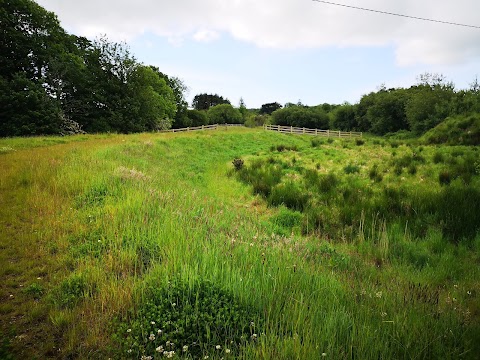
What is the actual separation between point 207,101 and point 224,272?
416 feet

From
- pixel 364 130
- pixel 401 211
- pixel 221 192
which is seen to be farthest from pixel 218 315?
pixel 364 130

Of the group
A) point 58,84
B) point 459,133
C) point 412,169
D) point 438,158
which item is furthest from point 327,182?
point 58,84

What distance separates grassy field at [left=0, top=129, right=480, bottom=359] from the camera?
284cm

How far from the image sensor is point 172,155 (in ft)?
59.0

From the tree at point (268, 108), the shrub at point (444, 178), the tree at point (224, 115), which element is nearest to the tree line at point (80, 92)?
the shrub at point (444, 178)

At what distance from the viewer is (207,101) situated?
4904 inches

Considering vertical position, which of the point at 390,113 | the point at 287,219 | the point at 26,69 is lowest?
the point at 287,219

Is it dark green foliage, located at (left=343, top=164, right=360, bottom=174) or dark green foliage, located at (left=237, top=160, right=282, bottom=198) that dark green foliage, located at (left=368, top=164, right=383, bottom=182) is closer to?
dark green foliage, located at (left=343, top=164, right=360, bottom=174)

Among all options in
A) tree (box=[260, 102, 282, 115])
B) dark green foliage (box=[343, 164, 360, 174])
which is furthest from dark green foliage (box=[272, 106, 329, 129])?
dark green foliage (box=[343, 164, 360, 174])

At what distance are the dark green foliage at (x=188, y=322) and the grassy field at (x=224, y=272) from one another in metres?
0.02

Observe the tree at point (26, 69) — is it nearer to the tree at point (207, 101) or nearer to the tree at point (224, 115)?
the tree at point (224, 115)

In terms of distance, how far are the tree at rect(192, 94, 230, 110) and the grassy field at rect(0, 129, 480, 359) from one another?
11836 cm

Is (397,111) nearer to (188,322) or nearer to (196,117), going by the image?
(196,117)

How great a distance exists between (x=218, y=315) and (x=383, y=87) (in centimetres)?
8560
